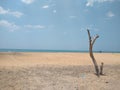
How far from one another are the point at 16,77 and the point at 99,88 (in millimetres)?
5276

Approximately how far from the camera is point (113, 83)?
46.2ft

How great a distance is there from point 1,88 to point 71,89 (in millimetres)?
3542

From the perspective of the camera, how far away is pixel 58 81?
14.0m

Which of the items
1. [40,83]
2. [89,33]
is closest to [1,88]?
[40,83]

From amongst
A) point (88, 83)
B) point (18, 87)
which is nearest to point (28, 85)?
point (18, 87)

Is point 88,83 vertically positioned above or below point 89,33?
below

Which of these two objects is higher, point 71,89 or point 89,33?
point 89,33

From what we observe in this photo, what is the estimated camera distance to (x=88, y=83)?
1378 centimetres

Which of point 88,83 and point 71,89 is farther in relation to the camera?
point 88,83

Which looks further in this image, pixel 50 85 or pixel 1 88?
pixel 50 85

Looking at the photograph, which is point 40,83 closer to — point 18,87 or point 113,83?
point 18,87

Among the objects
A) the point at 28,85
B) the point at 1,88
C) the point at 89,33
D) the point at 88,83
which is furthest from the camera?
the point at 89,33

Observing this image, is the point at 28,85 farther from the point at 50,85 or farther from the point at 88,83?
the point at 88,83

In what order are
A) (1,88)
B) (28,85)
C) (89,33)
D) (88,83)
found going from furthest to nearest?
(89,33) → (88,83) → (28,85) → (1,88)
